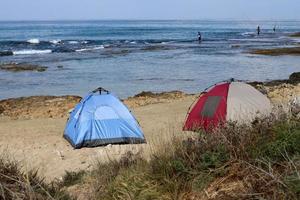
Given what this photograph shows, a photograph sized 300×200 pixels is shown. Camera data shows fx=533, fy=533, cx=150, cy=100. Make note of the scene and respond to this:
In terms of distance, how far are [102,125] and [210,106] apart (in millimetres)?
2427

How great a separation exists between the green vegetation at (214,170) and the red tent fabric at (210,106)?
19.5 feet

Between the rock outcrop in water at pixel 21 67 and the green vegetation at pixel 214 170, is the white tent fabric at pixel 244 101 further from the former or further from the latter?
the rock outcrop in water at pixel 21 67

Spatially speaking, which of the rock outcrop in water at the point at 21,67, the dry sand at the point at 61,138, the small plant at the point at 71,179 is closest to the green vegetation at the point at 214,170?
the small plant at the point at 71,179

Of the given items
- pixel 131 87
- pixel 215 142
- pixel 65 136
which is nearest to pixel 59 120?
pixel 65 136

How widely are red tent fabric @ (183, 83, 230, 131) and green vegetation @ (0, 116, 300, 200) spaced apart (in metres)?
5.93

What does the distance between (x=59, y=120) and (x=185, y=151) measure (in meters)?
10.2

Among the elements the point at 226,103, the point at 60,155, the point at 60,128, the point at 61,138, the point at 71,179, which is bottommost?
the point at 60,128

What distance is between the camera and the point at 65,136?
1238cm

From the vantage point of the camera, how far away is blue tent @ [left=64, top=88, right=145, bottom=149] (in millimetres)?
11633

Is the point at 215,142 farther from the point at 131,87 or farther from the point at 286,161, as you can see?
the point at 131,87

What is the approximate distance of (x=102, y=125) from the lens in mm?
11781

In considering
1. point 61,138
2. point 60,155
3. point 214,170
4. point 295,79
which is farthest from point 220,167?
point 295,79

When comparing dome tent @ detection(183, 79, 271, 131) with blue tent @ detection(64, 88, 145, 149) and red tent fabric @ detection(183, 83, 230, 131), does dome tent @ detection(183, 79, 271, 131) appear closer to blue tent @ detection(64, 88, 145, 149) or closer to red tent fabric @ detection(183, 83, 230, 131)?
red tent fabric @ detection(183, 83, 230, 131)

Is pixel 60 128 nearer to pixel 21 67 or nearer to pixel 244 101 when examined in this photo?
pixel 244 101
